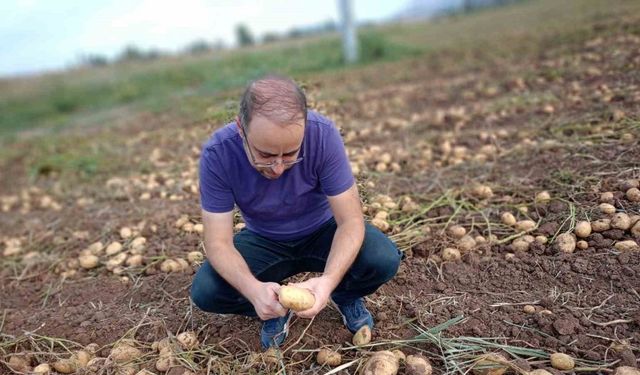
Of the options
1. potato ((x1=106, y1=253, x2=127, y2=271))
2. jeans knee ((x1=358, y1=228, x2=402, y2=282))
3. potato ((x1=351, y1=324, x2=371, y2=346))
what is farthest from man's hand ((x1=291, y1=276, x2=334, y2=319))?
potato ((x1=106, y1=253, x2=127, y2=271))

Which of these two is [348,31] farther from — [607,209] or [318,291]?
[318,291]

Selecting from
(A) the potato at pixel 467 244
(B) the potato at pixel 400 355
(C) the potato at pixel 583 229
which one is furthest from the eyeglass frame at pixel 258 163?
(C) the potato at pixel 583 229

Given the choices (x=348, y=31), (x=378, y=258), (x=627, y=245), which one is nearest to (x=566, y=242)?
(x=627, y=245)

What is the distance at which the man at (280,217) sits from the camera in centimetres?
165

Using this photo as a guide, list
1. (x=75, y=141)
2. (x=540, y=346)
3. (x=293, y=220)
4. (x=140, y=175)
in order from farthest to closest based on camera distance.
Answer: (x=75, y=141), (x=140, y=175), (x=293, y=220), (x=540, y=346)

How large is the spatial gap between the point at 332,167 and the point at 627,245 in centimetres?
140

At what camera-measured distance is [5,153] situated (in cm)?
706

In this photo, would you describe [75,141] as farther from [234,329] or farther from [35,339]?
[234,329]

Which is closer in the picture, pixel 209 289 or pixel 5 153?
pixel 209 289

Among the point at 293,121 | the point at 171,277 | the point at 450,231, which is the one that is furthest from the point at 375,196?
the point at 293,121

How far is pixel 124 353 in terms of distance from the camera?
204 centimetres

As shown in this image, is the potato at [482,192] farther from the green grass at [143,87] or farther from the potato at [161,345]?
the green grass at [143,87]

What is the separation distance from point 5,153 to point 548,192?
23.2 feet

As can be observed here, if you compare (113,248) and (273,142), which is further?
(113,248)
